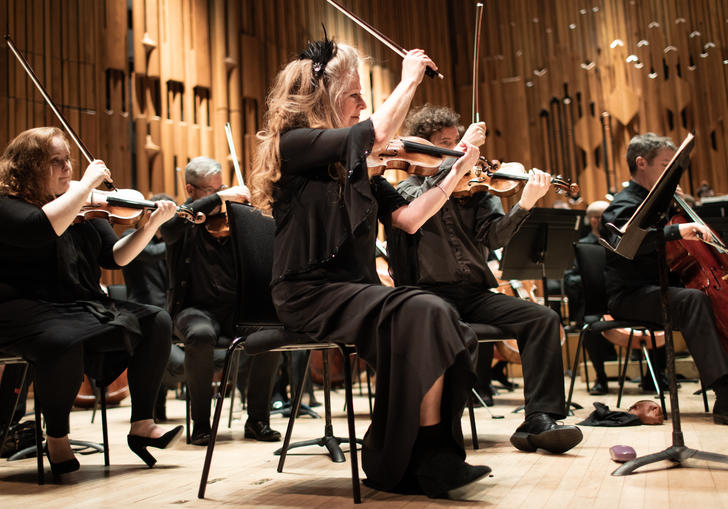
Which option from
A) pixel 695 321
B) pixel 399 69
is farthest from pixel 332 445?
pixel 399 69

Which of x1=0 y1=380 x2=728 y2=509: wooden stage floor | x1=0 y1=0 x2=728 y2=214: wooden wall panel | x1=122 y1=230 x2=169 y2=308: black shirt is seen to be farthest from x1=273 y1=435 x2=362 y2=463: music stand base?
x1=0 y1=0 x2=728 y2=214: wooden wall panel

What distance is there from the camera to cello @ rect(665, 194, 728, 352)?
2758 mm

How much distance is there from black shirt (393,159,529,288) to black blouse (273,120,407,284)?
24.6 inches

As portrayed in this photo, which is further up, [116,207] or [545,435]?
[116,207]

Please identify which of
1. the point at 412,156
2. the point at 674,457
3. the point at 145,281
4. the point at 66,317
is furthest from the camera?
the point at 145,281

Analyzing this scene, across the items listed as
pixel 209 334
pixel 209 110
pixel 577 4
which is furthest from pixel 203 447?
pixel 577 4

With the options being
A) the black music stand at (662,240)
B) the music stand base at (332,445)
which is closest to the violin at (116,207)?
the music stand base at (332,445)

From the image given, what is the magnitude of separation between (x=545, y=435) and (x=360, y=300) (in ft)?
A: 2.86

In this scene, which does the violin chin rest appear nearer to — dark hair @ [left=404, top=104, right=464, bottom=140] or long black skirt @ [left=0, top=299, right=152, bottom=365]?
dark hair @ [left=404, top=104, right=464, bottom=140]

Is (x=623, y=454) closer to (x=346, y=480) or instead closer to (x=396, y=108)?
(x=346, y=480)

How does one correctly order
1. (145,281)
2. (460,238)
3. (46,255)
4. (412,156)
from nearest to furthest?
(46,255) < (412,156) < (460,238) < (145,281)

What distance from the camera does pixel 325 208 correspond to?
1.75m

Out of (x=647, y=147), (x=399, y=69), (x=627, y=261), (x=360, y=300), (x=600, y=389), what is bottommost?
(x=600, y=389)

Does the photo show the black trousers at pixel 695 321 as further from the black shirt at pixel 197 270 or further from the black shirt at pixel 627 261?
the black shirt at pixel 197 270
